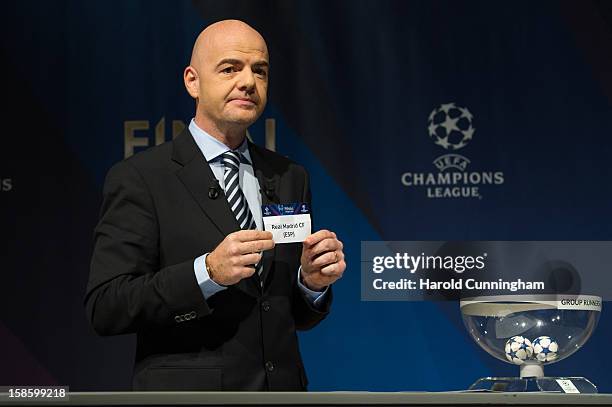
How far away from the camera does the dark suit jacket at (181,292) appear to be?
2213 millimetres

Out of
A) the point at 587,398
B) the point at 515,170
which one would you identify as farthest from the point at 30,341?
the point at 587,398

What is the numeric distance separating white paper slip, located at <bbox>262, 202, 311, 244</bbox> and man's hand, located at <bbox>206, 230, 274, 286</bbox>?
7 cm

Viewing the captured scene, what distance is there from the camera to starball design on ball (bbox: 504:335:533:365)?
238cm

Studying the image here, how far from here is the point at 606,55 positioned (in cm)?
417

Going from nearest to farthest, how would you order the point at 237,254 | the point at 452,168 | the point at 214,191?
the point at 237,254 → the point at 214,191 → the point at 452,168

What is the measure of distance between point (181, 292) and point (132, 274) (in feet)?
0.61

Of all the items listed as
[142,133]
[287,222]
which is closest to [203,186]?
[287,222]

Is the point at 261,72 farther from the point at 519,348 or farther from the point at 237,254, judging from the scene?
the point at 519,348

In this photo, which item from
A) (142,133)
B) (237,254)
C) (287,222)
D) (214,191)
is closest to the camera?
(237,254)

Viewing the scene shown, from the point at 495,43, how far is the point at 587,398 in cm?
269

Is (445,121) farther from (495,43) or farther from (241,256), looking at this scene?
(241,256)

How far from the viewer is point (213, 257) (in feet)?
7.04

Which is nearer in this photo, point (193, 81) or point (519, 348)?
point (519, 348)

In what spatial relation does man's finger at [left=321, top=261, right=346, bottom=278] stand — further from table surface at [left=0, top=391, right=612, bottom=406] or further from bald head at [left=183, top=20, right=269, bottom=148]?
table surface at [left=0, top=391, right=612, bottom=406]
